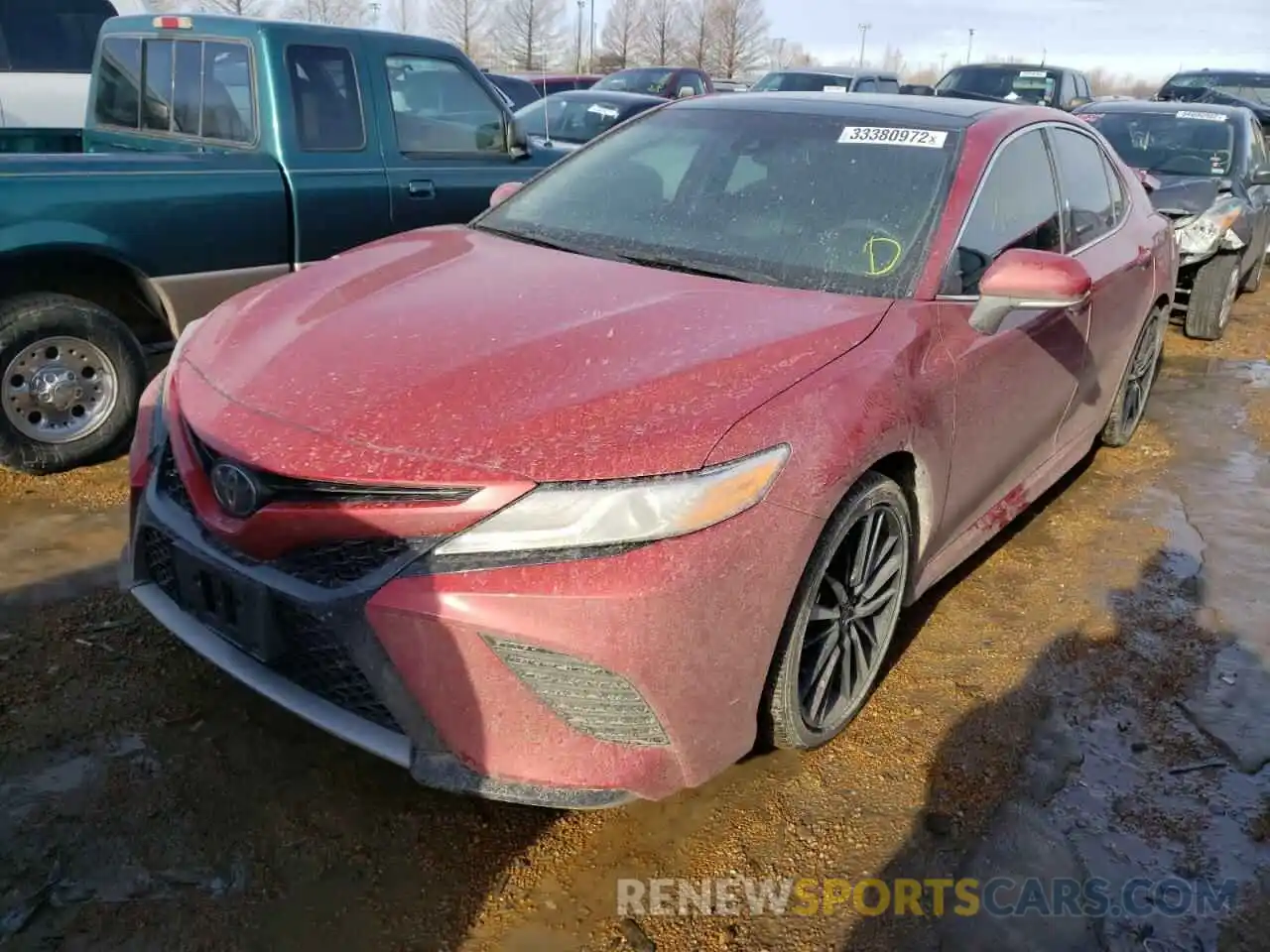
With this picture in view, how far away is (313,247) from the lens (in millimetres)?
4785

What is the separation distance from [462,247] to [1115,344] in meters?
2.73

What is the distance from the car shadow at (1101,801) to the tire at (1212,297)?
4.74 metres

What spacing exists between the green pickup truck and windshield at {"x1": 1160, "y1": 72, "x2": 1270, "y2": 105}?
14.6m

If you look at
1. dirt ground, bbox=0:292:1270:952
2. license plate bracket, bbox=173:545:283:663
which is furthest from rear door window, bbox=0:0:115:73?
license plate bracket, bbox=173:545:283:663

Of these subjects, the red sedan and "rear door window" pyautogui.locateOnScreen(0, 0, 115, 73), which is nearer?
the red sedan

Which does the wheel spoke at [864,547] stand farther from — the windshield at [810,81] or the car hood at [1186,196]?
the windshield at [810,81]

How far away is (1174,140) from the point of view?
8016 millimetres

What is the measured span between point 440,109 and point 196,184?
156 cm

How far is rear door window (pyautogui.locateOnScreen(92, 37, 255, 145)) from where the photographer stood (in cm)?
475

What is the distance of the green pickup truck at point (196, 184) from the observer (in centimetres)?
404

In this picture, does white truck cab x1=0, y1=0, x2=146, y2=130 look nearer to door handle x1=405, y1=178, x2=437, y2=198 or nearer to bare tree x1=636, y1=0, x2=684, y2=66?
door handle x1=405, y1=178, x2=437, y2=198

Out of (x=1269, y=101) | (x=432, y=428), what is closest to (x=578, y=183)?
(x=432, y=428)

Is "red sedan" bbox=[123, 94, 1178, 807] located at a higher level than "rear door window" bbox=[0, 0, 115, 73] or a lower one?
lower

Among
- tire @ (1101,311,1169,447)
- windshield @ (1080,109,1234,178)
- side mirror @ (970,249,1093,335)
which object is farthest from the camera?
windshield @ (1080,109,1234,178)
